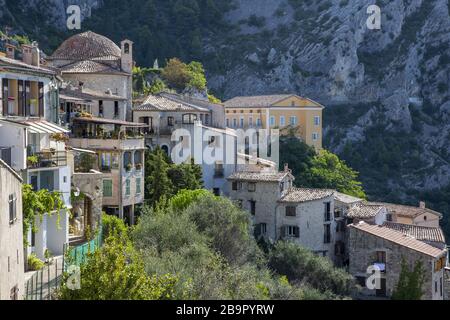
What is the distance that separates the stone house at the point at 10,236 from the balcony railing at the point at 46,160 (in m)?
7.16

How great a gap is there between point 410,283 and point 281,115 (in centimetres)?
4960

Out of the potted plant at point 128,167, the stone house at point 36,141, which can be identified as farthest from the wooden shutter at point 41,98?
the potted plant at point 128,167

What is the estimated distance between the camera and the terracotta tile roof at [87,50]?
2675 inches

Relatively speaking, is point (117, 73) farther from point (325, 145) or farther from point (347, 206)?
point (325, 145)

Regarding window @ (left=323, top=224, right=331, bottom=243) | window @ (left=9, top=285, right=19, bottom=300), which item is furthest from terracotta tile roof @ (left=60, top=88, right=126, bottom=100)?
window @ (left=9, top=285, right=19, bottom=300)

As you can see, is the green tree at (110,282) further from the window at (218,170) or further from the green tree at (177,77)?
the green tree at (177,77)

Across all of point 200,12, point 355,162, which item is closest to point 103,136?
point 355,162

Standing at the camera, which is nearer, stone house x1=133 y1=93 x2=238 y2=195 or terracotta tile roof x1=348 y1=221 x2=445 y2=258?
terracotta tile roof x1=348 y1=221 x2=445 y2=258

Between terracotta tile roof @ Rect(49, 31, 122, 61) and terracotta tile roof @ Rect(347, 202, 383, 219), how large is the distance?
2387cm

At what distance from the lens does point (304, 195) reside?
59625 millimetres

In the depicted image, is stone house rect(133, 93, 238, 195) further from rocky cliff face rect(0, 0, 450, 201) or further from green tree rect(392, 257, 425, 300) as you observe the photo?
rocky cliff face rect(0, 0, 450, 201)

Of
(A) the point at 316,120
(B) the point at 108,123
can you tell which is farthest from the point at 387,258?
(A) the point at 316,120

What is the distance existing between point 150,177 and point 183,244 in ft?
38.3

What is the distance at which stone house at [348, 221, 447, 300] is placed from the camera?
171ft
